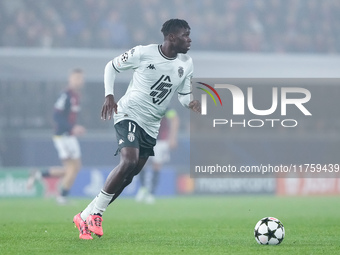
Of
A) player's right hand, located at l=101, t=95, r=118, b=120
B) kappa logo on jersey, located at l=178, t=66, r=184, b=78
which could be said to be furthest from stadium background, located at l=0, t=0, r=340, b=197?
player's right hand, located at l=101, t=95, r=118, b=120

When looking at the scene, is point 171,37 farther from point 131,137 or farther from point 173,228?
point 173,228

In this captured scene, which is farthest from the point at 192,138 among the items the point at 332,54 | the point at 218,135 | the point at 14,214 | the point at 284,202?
the point at 14,214

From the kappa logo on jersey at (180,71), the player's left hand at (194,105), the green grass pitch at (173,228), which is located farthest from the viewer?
the player's left hand at (194,105)

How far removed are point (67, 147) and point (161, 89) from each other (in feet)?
23.8

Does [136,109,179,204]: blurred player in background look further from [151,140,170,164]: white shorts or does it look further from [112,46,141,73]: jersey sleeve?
[112,46,141,73]: jersey sleeve

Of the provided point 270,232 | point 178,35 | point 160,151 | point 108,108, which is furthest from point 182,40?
point 160,151

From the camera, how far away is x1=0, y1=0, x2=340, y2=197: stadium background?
57.3ft

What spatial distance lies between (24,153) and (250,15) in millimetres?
8435

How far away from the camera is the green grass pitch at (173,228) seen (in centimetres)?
681

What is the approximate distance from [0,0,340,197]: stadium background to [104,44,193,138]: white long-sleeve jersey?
9.66 metres

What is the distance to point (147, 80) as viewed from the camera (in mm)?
7781

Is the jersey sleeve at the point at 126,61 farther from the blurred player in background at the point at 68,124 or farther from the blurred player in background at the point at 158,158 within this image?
the blurred player in background at the point at 158,158

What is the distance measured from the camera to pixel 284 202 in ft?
50.1

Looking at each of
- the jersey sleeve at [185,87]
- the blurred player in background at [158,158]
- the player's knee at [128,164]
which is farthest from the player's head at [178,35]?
the blurred player in background at [158,158]
